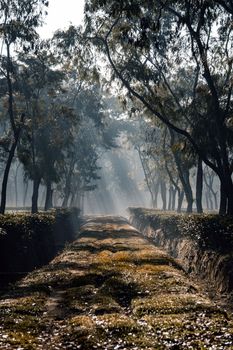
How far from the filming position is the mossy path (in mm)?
12453

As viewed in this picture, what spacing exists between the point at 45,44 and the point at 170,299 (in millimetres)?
35815

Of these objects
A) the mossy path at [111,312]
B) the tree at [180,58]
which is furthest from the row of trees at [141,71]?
the mossy path at [111,312]

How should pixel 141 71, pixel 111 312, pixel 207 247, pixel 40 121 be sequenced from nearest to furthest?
pixel 111 312, pixel 207 247, pixel 141 71, pixel 40 121

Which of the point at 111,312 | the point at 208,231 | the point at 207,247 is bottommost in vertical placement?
the point at 111,312

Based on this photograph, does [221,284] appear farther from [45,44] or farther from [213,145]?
[45,44]

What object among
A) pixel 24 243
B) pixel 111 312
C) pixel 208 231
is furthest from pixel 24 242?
pixel 111 312

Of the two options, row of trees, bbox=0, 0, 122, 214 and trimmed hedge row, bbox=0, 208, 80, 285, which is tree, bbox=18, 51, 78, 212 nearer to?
row of trees, bbox=0, 0, 122, 214

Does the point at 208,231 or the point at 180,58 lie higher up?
the point at 180,58

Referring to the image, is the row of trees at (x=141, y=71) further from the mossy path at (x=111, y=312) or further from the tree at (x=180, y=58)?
the mossy path at (x=111, y=312)

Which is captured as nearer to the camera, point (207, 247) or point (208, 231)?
point (207, 247)

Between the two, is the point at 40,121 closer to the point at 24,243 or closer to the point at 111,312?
the point at 24,243

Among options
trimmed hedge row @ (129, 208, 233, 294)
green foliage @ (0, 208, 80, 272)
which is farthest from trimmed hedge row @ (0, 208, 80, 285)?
trimmed hedge row @ (129, 208, 233, 294)

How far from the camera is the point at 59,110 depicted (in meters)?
57.1

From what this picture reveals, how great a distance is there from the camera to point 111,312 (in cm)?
1583
